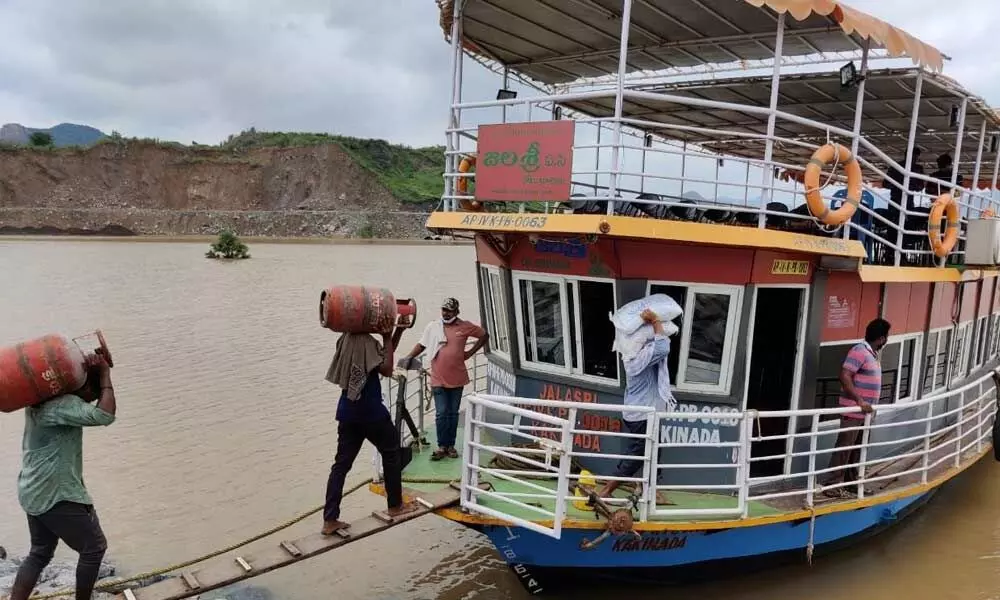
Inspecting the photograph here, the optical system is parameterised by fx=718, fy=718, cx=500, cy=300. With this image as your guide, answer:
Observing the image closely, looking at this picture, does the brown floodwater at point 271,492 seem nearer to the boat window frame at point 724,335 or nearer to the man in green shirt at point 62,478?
the boat window frame at point 724,335

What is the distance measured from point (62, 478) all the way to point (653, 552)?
4.36 meters

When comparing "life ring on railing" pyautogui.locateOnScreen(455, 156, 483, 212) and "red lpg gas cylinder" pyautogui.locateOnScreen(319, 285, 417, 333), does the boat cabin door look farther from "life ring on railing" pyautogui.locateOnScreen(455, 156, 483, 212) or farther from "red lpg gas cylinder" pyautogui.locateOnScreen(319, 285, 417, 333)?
"red lpg gas cylinder" pyautogui.locateOnScreen(319, 285, 417, 333)

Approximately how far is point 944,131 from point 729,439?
7102mm

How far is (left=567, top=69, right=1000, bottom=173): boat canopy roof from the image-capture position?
8.50 m

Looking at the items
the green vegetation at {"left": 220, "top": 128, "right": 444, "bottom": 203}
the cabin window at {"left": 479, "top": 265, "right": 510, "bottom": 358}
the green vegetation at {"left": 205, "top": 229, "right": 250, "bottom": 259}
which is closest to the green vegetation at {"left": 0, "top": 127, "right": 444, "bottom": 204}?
the green vegetation at {"left": 220, "top": 128, "right": 444, "bottom": 203}

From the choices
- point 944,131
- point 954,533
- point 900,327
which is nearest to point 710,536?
point 900,327

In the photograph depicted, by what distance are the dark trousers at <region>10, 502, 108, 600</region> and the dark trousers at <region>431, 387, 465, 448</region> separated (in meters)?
3.24

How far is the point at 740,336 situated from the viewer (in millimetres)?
6262

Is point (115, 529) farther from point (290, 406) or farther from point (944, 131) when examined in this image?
point (944, 131)

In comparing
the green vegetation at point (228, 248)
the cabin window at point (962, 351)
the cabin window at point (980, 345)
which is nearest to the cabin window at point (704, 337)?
the cabin window at point (962, 351)

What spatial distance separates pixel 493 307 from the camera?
780 cm

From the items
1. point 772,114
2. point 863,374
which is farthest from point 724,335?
point 772,114

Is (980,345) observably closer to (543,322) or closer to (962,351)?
(962,351)

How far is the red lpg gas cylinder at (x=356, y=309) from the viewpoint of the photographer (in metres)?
5.12
